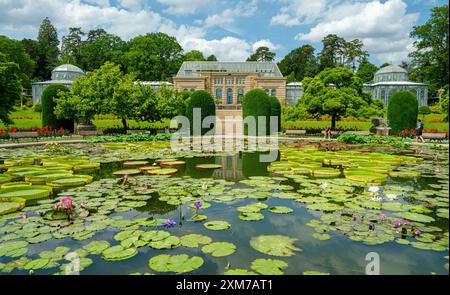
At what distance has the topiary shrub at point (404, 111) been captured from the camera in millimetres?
21766

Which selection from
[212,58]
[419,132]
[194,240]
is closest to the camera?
[194,240]

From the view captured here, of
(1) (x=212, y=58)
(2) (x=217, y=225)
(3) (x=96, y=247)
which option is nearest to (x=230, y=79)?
(1) (x=212, y=58)

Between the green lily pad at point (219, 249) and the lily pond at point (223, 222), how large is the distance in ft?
0.04

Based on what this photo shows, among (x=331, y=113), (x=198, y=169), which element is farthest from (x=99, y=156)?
(x=331, y=113)

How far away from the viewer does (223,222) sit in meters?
5.21

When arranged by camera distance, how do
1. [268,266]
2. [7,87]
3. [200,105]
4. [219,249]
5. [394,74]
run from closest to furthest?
[268,266], [219,249], [7,87], [200,105], [394,74]

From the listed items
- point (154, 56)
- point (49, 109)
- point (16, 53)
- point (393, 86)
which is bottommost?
point (49, 109)

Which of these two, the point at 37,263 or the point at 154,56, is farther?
the point at 154,56

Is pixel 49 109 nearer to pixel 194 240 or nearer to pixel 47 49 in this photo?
pixel 194 240

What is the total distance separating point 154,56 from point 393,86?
4409 centimetres

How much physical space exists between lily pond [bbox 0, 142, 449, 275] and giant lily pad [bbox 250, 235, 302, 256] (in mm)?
14

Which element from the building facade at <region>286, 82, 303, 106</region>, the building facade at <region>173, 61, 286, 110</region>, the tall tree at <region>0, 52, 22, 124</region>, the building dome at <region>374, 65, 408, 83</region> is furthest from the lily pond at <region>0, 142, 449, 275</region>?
the building dome at <region>374, 65, 408, 83</region>
